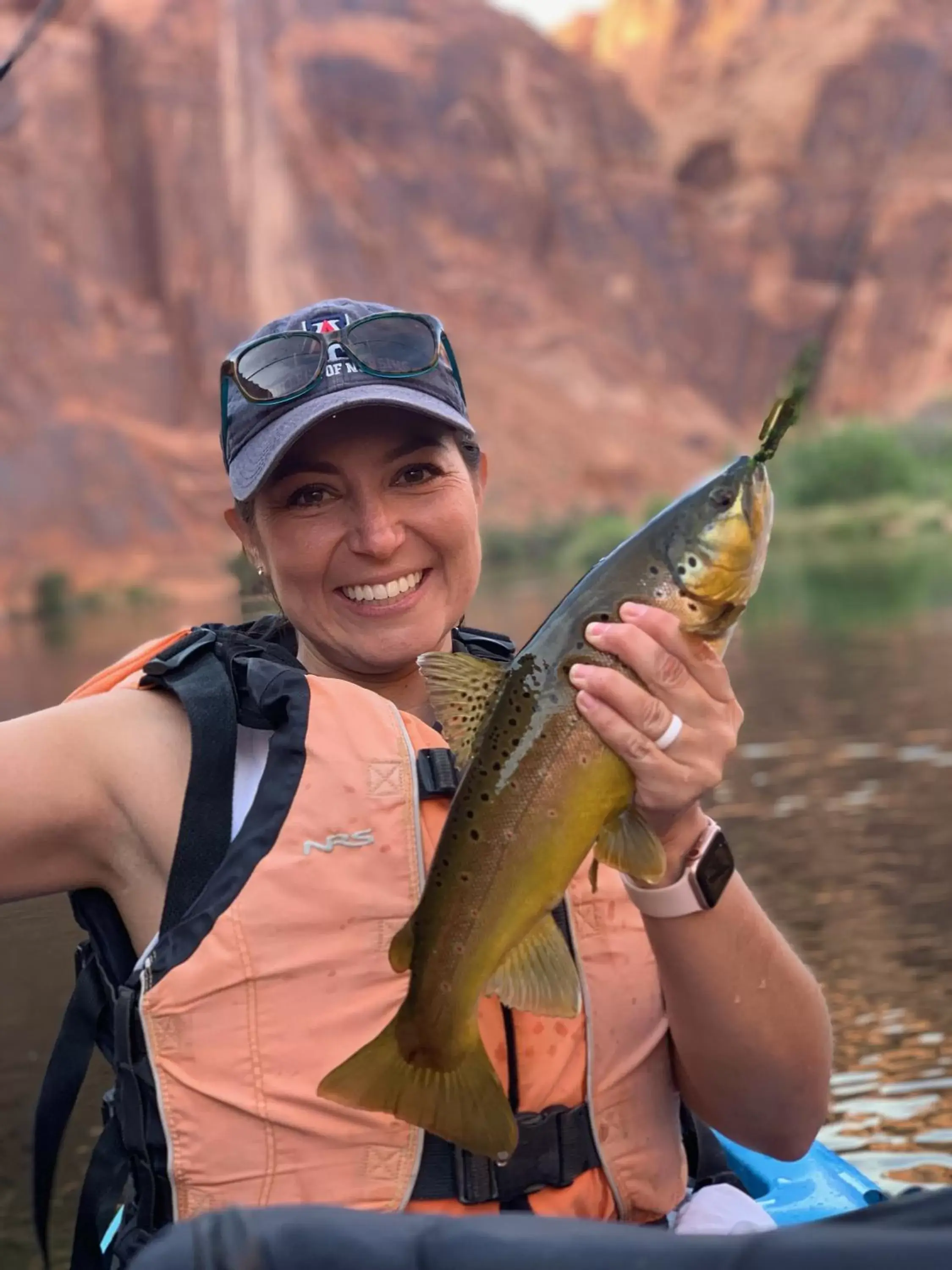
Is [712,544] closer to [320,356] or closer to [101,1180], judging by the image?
[320,356]

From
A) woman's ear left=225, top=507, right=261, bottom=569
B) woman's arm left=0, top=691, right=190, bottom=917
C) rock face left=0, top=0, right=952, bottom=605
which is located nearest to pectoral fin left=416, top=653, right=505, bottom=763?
woman's arm left=0, top=691, right=190, bottom=917

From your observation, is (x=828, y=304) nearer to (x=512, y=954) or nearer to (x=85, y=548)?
(x=85, y=548)

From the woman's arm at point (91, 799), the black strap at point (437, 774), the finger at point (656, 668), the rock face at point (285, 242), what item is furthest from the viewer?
the rock face at point (285, 242)

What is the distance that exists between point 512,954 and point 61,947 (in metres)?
2.37

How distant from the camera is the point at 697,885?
189cm

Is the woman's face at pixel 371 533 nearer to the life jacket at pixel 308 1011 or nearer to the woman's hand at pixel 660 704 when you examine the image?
the life jacket at pixel 308 1011

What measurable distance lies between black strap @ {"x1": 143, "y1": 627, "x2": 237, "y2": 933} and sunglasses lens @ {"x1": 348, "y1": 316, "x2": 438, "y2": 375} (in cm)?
56

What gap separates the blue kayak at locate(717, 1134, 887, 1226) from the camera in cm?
279

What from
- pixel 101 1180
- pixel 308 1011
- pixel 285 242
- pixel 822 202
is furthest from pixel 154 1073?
pixel 822 202

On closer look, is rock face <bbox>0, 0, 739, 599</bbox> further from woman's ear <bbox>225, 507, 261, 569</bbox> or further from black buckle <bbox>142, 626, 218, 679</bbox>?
black buckle <bbox>142, 626, 218, 679</bbox>

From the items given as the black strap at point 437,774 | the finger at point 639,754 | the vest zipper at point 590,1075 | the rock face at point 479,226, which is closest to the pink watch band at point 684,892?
the finger at point 639,754

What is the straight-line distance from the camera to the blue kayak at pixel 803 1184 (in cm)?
279

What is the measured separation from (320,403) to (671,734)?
0.81 m

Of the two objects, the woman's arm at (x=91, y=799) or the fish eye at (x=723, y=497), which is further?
the woman's arm at (x=91, y=799)
